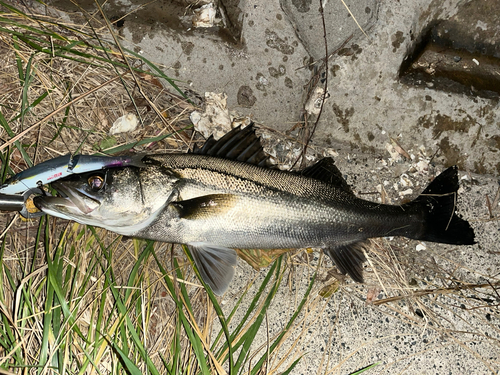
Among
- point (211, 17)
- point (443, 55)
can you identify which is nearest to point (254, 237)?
point (211, 17)

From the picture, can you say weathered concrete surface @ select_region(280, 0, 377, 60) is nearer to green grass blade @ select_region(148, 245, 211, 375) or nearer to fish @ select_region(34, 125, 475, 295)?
fish @ select_region(34, 125, 475, 295)

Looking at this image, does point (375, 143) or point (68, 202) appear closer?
point (68, 202)

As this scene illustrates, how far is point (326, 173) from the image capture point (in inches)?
123

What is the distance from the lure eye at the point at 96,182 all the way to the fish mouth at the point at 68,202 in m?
0.07

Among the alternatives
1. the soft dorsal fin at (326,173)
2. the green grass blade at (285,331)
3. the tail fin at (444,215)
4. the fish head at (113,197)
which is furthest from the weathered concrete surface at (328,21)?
the green grass blade at (285,331)

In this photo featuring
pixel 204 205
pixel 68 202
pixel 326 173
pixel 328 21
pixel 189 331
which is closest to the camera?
pixel 68 202

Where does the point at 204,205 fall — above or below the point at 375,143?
below

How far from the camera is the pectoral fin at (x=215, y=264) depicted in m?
3.04

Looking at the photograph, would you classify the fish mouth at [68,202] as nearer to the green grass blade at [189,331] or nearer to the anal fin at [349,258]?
the green grass blade at [189,331]

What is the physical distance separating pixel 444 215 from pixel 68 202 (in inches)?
111

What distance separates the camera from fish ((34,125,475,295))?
265 cm

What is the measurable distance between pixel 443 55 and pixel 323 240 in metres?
2.16

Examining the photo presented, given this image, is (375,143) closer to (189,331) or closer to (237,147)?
(237,147)

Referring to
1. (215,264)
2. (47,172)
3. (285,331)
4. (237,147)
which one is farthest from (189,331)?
(47,172)
